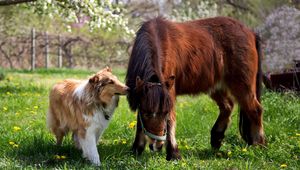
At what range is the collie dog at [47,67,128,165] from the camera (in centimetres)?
514

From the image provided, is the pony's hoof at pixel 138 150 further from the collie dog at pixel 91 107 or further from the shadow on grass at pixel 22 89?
the shadow on grass at pixel 22 89

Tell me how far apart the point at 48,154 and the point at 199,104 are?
13.7ft

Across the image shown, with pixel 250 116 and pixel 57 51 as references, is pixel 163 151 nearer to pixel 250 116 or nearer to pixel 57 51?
pixel 250 116

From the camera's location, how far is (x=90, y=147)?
5.19m

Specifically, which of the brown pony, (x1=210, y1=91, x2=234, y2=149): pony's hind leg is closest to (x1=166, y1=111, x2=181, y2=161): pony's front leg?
the brown pony

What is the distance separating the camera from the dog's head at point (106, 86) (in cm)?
505

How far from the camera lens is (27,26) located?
20.0 metres

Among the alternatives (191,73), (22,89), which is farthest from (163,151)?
(22,89)

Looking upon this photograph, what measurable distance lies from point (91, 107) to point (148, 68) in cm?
84

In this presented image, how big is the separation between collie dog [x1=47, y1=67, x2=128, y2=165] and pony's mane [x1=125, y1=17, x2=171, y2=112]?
0.68 feet

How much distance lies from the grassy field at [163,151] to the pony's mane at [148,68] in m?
0.71

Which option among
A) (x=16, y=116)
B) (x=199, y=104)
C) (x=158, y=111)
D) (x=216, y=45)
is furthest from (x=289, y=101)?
(x=16, y=116)

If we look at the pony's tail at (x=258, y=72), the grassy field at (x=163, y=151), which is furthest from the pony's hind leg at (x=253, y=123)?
the pony's tail at (x=258, y=72)

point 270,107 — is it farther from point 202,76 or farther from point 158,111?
point 158,111
